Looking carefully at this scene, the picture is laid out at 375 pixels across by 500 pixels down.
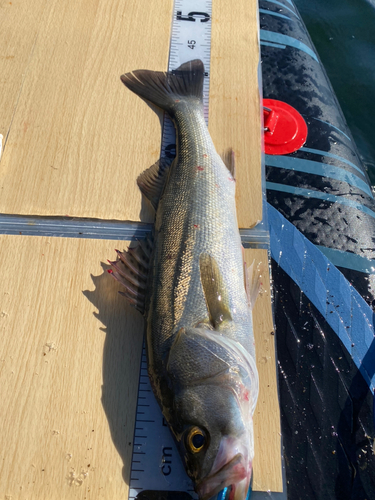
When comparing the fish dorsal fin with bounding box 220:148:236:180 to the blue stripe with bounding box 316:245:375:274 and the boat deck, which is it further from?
the blue stripe with bounding box 316:245:375:274

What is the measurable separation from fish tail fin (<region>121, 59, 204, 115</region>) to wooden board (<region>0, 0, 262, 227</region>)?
95 mm

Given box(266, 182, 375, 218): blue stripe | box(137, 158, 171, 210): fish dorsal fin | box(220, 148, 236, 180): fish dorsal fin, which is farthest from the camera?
box(266, 182, 375, 218): blue stripe

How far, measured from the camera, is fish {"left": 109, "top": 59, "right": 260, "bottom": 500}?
1407 millimetres

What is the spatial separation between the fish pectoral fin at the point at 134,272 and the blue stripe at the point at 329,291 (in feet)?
3.28

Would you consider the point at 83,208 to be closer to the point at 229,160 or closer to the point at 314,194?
the point at 229,160

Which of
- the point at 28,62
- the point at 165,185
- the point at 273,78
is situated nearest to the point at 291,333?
the point at 165,185

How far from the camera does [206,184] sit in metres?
2.12

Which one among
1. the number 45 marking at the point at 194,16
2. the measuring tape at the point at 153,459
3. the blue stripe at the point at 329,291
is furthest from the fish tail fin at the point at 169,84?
the measuring tape at the point at 153,459

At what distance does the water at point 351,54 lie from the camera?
14.4 feet

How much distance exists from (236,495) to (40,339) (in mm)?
1331

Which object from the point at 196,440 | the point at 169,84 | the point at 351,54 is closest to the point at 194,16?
the point at 169,84

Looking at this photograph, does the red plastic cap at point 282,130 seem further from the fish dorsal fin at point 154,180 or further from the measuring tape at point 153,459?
the measuring tape at point 153,459

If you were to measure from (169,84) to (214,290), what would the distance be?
1795mm

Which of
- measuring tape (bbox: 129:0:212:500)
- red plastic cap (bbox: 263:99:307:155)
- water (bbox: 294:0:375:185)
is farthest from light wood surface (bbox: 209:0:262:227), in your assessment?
water (bbox: 294:0:375:185)
